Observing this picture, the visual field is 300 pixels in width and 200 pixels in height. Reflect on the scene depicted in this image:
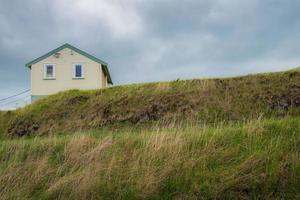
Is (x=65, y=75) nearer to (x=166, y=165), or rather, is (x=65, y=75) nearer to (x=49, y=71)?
(x=49, y=71)

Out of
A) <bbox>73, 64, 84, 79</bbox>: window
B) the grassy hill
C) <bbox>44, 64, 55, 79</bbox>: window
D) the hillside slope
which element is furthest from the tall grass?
<bbox>44, 64, 55, 79</bbox>: window

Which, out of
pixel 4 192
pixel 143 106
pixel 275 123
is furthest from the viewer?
pixel 143 106

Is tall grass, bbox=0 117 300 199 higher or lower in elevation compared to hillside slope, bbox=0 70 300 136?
lower

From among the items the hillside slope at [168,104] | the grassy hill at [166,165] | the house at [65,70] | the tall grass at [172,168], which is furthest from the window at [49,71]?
the tall grass at [172,168]

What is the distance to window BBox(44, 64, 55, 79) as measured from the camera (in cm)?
3252

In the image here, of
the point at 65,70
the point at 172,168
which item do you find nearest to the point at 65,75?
the point at 65,70

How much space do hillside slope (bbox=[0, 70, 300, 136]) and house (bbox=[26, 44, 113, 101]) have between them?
11.3m

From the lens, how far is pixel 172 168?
6973mm

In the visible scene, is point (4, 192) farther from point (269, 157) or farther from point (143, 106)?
point (143, 106)

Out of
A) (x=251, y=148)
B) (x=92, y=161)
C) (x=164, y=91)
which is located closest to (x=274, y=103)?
(x=164, y=91)

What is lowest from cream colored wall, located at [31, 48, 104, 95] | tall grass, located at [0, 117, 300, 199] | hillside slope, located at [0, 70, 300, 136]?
→ tall grass, located at [0, 117, 300, 199]

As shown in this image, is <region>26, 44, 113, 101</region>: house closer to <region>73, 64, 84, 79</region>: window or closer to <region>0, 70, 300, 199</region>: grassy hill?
<region>73, 64, 84, 79</region>: window

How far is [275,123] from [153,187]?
3.49 metres

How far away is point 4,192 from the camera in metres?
7.36
